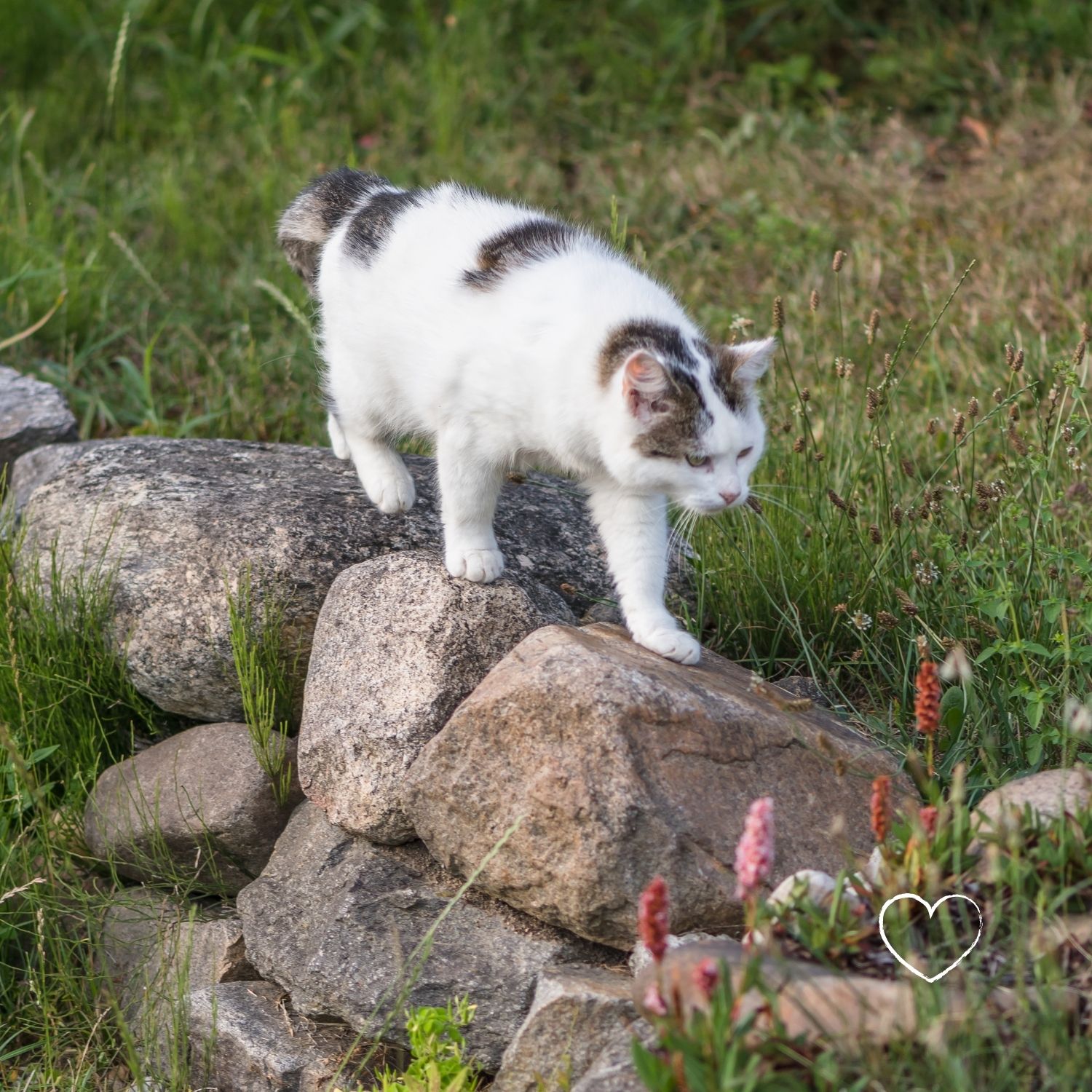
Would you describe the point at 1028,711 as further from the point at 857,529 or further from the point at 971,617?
the point at 857,529

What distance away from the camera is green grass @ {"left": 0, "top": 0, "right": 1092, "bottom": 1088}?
301 centimetres

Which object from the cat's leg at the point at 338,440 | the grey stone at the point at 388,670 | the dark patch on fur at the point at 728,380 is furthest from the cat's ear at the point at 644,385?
the cat's leg at the point at 338,440

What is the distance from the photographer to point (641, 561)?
Result: 9.57 feet

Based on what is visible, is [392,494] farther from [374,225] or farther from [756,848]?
[756,848]

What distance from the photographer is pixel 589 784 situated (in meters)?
2.41

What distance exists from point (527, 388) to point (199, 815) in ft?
4.00

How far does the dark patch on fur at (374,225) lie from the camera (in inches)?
132

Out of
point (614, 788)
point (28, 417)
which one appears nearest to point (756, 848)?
point (614, 788)

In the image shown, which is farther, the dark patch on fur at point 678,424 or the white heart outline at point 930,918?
the dark patch on fur at point 678,424

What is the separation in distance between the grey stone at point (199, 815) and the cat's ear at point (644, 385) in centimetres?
115

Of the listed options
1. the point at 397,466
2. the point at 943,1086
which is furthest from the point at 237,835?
the point at 943,1086

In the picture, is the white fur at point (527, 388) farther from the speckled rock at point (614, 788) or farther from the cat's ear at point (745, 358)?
the speckled rock at point (614, 788)

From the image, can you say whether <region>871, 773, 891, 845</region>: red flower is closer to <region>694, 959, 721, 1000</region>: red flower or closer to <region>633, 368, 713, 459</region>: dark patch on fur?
<region>694, 959, 721, 1000</region>: red flower

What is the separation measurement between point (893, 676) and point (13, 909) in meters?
2.12
